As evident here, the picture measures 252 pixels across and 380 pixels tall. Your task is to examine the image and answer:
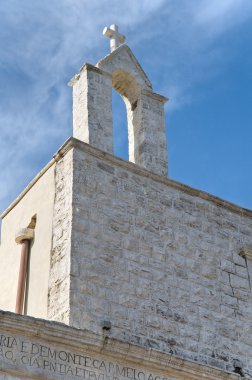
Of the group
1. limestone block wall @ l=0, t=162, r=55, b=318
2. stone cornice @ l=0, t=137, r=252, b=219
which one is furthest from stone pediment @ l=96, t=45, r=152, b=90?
limestone block wall @ l=0, t=162, r=55, b=318

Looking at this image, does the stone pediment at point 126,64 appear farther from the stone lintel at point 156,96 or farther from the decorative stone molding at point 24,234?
the decorative stone molding at point 24,234

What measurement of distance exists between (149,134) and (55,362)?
4503mm

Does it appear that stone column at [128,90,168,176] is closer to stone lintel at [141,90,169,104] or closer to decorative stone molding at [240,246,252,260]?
stone lintel at [141,90,169,104]

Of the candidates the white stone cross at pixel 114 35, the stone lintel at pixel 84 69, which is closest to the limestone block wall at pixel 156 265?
the stone lintel at pixel 84 69

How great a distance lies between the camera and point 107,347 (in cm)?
964

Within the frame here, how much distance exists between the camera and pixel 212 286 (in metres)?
11.6

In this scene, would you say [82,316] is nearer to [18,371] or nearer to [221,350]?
[18,371]

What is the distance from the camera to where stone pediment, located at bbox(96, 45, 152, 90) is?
13094 mm

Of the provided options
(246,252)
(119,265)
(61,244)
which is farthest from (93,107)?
(246,252)

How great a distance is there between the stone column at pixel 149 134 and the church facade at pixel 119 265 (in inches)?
0.8

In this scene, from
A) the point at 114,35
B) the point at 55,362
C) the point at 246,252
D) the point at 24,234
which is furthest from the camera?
the point at 114,35

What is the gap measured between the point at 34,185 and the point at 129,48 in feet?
9.06

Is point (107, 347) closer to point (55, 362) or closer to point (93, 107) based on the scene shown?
point (55, 362)

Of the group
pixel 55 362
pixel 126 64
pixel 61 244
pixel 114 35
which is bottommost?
pixel 55 362
